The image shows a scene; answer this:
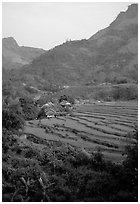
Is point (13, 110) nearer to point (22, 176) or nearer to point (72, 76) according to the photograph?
point (22, 176)

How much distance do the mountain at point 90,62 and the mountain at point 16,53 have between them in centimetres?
2508

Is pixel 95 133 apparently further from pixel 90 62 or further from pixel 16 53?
pixel 16 53

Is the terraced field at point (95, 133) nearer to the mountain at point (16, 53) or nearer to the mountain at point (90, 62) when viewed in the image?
the mountain at point (90, 62)

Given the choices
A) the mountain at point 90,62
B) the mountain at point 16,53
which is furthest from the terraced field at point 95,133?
the mountain at point 16,53

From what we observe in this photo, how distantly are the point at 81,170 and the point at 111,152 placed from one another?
1.22 meters

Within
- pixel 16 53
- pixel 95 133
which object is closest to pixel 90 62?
pixel 16 53

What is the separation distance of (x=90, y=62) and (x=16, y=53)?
153ft

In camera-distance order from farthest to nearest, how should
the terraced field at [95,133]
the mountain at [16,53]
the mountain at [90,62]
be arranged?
the mountain at [16,53], the mountain at [90,62], the terraced field at [95,133]

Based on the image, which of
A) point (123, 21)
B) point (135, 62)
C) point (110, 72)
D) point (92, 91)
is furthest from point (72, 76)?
point (123, 21)

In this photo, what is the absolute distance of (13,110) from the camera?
9.50 meters


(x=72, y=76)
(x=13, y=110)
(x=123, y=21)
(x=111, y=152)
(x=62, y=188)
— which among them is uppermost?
(x=123, y=21)

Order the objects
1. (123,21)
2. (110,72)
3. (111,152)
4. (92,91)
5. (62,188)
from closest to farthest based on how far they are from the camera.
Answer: (62,188) → (111,152) → (92,91) → (110,72) → (123,21)

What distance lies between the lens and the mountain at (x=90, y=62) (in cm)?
5453

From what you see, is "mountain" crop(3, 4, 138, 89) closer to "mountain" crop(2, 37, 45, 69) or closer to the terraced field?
"mountain" crop(2, 37, 45, 69)
